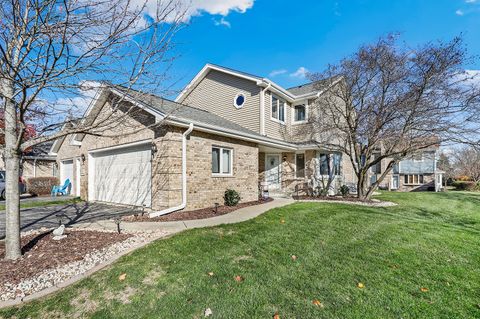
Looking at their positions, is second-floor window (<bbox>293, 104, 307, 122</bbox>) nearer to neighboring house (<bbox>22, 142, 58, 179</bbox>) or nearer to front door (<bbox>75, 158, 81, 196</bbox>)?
front door (<bbox>75, 158, 81, 196</bbox>)

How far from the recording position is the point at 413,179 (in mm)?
31828

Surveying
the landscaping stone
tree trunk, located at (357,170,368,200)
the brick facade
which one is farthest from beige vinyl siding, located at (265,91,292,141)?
the landscaping stone

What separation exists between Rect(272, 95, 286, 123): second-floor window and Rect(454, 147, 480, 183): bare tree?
1187 inches

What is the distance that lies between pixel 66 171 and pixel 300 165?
49.3 feet

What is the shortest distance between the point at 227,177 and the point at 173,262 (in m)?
6.11

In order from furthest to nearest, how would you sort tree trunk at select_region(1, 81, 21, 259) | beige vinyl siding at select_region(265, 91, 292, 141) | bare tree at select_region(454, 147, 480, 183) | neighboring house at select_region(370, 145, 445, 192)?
bare tree at select_region(454, 147, 480, 183), neighboring house at select_region(370, 145, 445, 192), beige vinyl siding at select_region(265, 91, 292, 141), tree trunk at select_region(1, 81, 21, 259)

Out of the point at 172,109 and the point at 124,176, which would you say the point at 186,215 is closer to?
the point at 124,176

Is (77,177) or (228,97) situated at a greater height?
(228,97)

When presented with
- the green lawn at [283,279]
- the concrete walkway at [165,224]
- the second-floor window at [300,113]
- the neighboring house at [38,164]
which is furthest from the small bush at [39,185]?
the second-floor window at [300,113]

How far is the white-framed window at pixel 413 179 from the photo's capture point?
31453mm

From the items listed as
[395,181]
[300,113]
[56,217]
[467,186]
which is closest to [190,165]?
[56,217]

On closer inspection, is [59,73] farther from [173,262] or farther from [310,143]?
[310,143]

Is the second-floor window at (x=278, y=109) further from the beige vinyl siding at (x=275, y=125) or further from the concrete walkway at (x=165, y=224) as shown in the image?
the concrete walkway at (x=165, y=224)

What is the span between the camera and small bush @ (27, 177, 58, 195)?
16.6 metres
